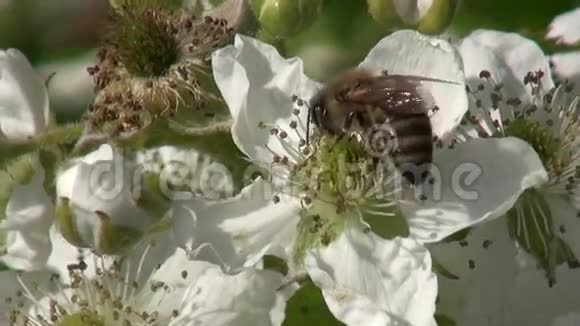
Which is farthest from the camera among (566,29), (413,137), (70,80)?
(70,80)

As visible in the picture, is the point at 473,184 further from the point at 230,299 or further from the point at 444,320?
the point at 230,299

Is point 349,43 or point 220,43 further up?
point 220,43

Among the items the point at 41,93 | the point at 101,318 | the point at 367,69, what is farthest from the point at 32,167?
the point at 367,69

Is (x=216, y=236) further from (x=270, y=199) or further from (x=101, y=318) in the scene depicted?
(x=101, y=318)

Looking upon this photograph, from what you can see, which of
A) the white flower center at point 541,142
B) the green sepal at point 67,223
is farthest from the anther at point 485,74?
the green sepal at point 67,223

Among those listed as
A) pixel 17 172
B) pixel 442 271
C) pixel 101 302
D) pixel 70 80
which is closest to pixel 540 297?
pixel 442 271

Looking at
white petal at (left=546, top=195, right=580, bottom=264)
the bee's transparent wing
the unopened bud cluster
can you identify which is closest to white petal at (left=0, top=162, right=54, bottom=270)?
the unopened bud cluster
